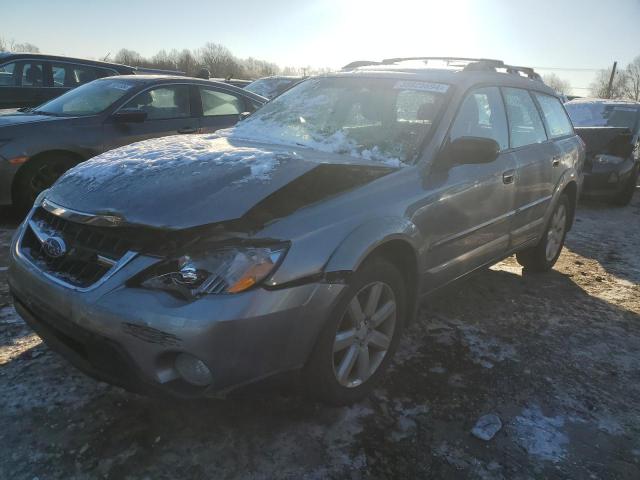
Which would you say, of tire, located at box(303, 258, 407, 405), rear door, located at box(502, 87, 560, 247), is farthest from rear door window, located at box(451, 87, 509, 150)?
tire, located at box(303, 258, 407, 405)

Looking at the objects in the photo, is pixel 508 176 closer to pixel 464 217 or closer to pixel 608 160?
pixel 464 217

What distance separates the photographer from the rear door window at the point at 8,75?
7580 mm

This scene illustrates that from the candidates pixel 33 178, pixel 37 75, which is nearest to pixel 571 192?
pixel 33 178

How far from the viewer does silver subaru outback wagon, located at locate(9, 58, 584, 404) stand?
2041mm

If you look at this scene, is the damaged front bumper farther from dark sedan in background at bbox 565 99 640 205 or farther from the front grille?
dark sedan in background at bbox 565 99 640 205

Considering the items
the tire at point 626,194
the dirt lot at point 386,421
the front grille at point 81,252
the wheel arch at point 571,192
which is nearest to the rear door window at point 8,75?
the dirt lot at point 386,421

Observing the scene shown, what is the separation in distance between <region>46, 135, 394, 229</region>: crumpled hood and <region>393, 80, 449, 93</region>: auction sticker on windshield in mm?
758

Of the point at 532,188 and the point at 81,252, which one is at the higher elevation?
the point at 81,252

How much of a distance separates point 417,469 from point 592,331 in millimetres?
2178

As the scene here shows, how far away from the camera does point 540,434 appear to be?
2523mm

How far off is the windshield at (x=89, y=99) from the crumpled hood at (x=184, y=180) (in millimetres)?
3068

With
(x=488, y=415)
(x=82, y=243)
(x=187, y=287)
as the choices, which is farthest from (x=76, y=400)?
(x=488, y=415)

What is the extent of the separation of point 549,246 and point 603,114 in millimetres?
6181

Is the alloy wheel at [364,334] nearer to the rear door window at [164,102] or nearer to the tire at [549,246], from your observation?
the tire at [549,246]
